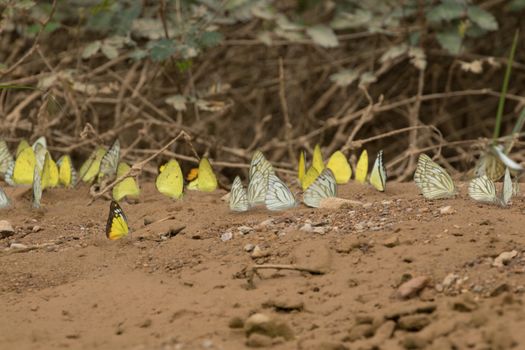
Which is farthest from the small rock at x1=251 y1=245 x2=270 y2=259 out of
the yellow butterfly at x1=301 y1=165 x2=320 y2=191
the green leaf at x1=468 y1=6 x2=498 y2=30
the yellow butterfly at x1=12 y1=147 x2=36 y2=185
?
the green leaf at x1=468 y1=6 x2=498 y2=30

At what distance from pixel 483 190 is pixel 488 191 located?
23 millimetres

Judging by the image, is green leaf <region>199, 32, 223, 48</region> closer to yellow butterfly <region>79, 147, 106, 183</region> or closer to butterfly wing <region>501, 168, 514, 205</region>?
yellow butterfly <region>79, 147, 106, 183</region>

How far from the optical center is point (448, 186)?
3600 millimetres

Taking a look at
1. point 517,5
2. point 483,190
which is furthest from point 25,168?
point 517,5

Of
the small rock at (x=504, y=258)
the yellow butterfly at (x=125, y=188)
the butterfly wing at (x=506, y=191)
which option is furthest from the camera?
the yellow butterfly at (x=125, y=188)

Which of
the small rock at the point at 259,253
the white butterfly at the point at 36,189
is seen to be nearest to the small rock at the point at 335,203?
the small rock at the point at 259,253

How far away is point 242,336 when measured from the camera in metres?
2.52

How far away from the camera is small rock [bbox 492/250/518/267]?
2.80 meters

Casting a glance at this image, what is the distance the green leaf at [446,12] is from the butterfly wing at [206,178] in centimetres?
250

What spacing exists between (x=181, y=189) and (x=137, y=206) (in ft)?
0.70

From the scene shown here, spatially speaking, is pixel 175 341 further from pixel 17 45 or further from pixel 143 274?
pixel 17 45

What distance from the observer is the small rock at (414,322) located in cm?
246

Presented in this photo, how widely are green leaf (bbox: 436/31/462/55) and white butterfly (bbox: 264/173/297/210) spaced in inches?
114

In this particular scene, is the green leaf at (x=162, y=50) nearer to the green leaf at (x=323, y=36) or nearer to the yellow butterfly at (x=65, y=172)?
the yellow butterfly at (x=65, y=172)
